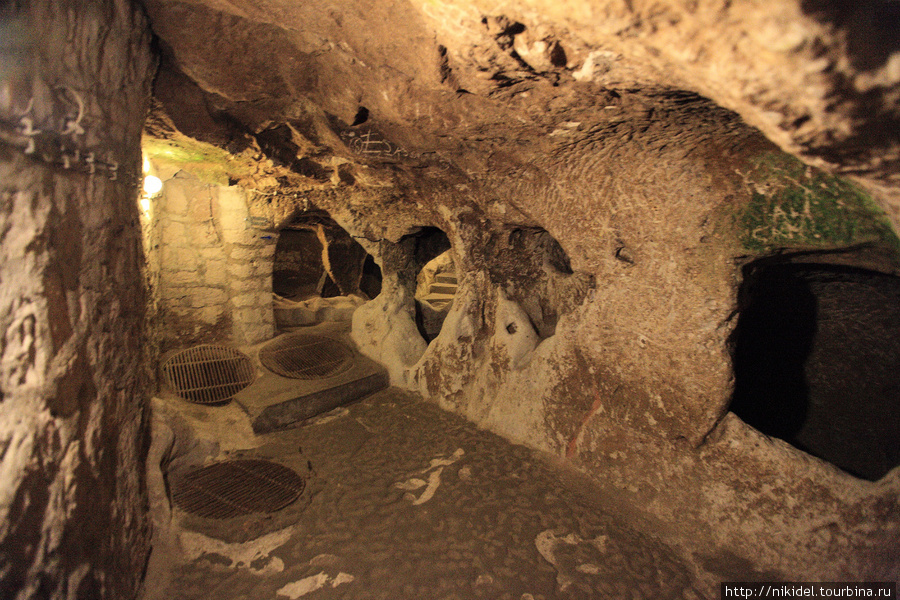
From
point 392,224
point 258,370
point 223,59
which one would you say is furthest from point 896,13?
point 258,370

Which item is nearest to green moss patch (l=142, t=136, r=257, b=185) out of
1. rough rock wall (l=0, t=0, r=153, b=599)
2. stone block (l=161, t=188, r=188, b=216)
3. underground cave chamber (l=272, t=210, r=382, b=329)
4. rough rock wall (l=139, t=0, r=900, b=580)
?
stone block (l=161, t=188, r=188, b=216)

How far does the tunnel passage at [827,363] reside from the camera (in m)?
3.62

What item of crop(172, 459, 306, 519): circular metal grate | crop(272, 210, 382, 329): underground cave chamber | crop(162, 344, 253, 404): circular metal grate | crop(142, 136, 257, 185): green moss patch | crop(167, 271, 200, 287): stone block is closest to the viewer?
crop(172, 459, 306, 519): circular metal grate

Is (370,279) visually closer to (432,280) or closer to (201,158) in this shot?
(432,280)

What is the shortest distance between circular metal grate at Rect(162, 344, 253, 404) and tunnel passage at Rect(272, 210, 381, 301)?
589 centimetres

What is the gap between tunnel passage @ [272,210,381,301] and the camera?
1099cm

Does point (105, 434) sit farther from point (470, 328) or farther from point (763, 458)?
point (763, 458)

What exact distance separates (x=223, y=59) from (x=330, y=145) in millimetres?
1174

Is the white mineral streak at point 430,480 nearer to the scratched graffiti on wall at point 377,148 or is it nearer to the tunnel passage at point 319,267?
the scratched graffiti on wall at point 377,148

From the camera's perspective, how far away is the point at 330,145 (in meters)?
4.25

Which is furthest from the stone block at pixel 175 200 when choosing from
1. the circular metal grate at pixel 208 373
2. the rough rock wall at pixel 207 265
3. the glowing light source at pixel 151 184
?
the circular metal grate at pixel 208 373

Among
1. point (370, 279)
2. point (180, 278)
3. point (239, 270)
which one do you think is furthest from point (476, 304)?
point (370, 279)

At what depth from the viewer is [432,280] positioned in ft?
33.8

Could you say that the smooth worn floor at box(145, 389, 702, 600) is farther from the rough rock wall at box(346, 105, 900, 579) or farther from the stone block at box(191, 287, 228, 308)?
the stone block at box(191, 287, 228, 308)
